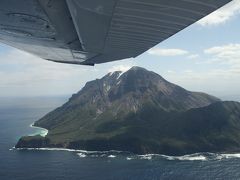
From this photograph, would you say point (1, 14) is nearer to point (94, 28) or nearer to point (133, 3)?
point (94, 28)

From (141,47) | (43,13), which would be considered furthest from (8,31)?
(141,47)

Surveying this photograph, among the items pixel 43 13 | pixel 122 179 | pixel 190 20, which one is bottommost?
pixel 122 179

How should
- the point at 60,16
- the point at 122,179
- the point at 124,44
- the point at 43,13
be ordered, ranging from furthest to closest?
the point at 122,179, the point at 124,44, the point at 60,16, the point at 43,13

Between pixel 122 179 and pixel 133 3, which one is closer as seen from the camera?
pixel 133 3

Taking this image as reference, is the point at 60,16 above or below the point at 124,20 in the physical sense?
above

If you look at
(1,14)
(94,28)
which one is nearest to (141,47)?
(94,28)

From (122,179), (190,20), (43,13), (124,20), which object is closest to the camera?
(190,20)
